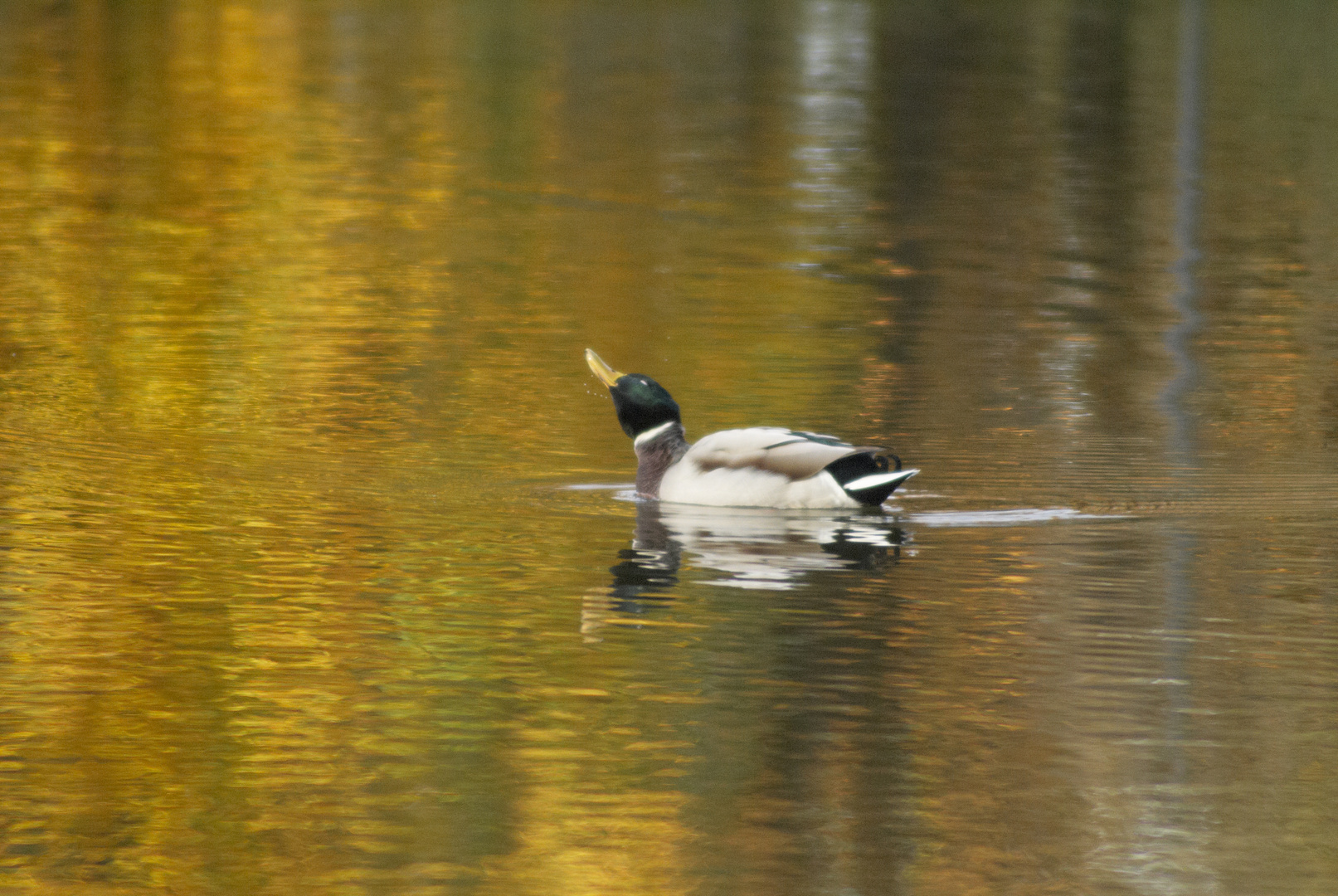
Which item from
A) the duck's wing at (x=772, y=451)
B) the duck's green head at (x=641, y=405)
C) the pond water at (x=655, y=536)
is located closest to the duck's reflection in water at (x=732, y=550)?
the pond water at (x=655, y=536)

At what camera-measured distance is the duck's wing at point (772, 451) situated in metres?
11.8

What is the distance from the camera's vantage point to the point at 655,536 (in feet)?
38.2

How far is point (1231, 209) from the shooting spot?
1012 inches

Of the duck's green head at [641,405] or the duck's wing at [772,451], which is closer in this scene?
the duck's wing at [772,451]

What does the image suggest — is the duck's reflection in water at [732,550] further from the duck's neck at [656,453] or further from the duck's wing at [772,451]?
the duck's wing at [772,451]

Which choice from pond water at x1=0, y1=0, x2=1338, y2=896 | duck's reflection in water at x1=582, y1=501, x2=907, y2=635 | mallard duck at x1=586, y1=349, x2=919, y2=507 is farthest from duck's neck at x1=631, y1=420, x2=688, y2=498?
pond water at x1=0, y1=0, x2=1338, y2=896

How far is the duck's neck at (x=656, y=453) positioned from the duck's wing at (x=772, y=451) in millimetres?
290

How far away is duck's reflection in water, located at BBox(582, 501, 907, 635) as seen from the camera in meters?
10.3

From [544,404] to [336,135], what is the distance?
18875 millimetres

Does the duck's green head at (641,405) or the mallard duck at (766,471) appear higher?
the duck's green head at (641,405)

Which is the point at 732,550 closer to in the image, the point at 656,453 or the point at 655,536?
the point at 655,536

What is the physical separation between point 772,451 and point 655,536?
0.71 m

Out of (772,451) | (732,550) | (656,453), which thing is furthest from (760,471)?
(732,550)

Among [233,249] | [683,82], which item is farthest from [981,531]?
[683,82]
